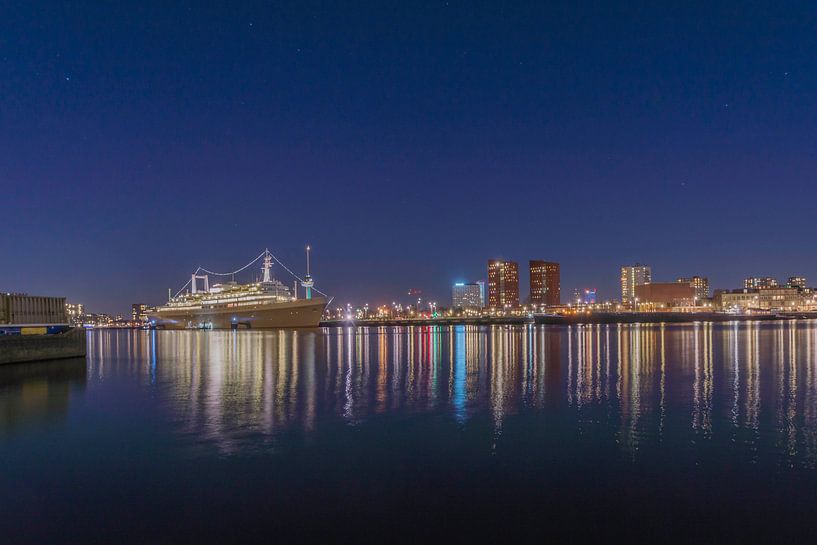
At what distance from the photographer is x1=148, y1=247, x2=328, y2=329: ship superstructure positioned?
109 metres

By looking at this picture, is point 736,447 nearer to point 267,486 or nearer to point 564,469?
point 564,469

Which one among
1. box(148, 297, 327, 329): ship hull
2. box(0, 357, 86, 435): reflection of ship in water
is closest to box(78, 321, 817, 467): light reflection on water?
box(0, 357, 86, 435): reflection of ship in water

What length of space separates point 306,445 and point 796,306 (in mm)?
230850

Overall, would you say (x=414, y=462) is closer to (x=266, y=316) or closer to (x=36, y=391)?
(x=36, y=391)

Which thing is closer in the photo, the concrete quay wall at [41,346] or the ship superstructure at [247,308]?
the concrete quay wall at [41,346]

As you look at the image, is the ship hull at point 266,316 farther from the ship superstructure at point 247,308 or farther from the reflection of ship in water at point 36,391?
the reflection of ship in water at point 36,391

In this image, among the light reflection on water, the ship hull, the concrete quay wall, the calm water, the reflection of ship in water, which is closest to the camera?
the calm water

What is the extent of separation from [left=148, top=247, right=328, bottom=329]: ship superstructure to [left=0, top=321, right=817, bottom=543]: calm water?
89.6 meters

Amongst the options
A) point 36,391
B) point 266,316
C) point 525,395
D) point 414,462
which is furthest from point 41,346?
point 266,316

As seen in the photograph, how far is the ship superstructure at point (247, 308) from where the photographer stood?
10862 cm

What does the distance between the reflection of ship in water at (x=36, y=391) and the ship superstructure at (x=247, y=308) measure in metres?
76.3

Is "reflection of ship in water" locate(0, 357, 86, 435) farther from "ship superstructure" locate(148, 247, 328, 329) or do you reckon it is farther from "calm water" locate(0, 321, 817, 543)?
"ship superstructure" locate(148, 247, 328, 329)

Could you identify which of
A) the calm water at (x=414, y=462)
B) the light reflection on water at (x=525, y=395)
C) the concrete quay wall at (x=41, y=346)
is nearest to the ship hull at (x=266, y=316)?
the concrete quay wall at (x=41, y=346)

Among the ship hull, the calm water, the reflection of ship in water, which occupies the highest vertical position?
the calm water
